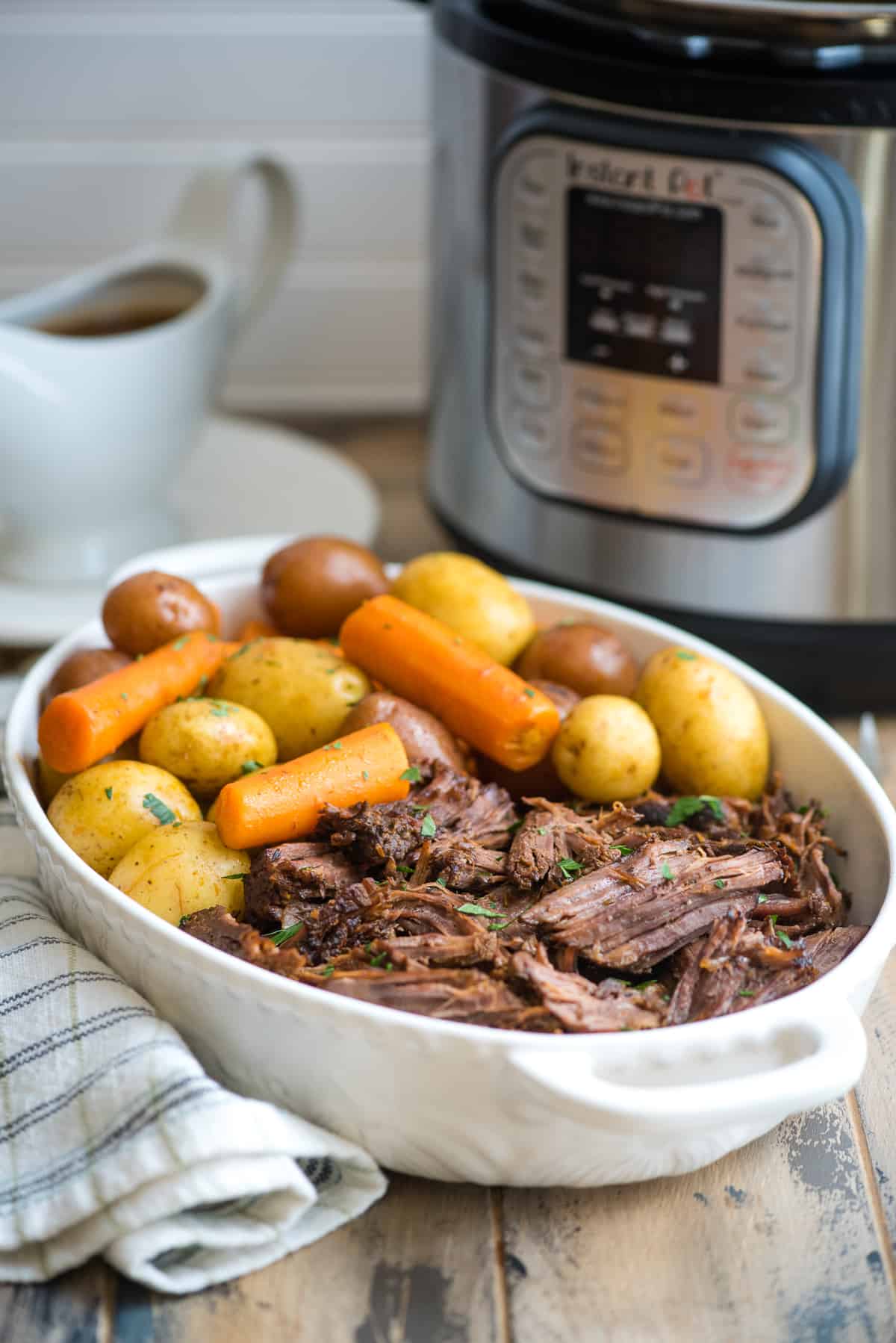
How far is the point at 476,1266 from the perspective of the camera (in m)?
0.73

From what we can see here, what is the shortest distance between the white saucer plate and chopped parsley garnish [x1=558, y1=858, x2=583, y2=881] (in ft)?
1.83

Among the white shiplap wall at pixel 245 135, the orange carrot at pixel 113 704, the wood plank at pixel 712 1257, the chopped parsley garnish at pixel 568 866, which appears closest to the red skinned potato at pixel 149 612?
the orange carrot at pixel 113 704

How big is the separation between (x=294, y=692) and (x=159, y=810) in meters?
0.13

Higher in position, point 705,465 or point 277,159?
point 277,159

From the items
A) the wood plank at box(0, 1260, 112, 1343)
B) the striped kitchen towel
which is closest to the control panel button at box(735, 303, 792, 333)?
the striped kitchen towel

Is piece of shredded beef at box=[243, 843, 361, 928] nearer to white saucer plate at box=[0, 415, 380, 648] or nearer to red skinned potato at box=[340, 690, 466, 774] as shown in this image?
red skinned potato at box=[340, 690, 466, 774]

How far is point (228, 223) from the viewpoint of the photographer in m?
1.38

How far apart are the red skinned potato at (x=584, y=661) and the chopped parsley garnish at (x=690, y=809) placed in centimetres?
12

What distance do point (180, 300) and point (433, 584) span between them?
481 millimetres

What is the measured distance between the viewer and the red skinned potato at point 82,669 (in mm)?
977

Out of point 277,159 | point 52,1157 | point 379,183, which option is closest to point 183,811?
point 52,1157

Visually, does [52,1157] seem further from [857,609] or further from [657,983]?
[857,609]

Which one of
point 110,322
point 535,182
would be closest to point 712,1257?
point 535,182

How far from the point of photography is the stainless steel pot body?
1.04 meters
